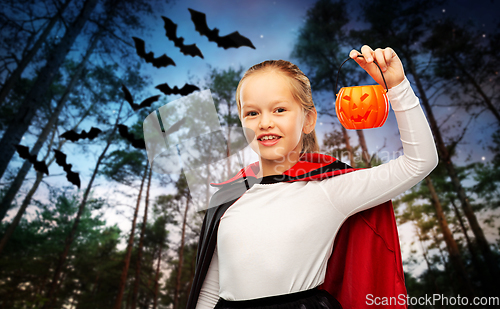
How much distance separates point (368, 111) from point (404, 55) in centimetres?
1119

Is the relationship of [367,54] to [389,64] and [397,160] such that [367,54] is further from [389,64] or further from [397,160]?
[397,160]

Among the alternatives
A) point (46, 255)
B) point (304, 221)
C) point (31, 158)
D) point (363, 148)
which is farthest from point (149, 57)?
point (46, 255)

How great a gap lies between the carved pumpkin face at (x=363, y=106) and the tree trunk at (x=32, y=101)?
6.09 m

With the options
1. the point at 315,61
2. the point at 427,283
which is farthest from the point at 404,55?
the point at 427,283

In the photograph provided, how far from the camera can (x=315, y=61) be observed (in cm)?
1067

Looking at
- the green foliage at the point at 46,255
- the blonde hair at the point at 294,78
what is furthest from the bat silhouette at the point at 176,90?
the green foliage at the point at 46,255

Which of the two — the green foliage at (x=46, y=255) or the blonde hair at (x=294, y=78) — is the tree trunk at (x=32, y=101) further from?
the green foliage at (x=46, y=255)

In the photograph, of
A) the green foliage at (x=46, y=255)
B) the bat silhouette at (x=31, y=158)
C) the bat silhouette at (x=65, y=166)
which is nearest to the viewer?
the bat silhouette at (x=65, y=166)

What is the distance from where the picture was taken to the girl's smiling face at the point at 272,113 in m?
1.30

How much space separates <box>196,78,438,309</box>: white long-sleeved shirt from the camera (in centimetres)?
101

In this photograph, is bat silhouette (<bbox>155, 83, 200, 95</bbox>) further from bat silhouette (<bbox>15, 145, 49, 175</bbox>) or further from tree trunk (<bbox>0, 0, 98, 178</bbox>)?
tree trunk (<bbox>0, 0, 98, 178</bbox>)

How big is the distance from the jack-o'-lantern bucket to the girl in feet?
0.70

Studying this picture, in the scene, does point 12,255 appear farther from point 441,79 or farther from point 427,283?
point 427,283

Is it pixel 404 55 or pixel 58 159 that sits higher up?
pixel 404 55
